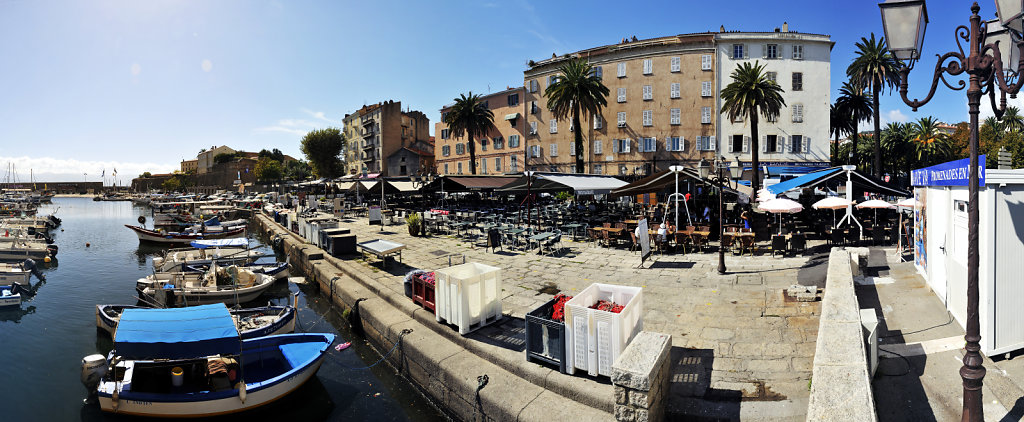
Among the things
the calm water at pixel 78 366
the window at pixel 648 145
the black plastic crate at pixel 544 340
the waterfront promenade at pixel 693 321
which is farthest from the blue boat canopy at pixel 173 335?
the window at pixel 648 145

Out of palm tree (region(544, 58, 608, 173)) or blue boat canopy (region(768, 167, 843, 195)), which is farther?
palm tree (region(544, 58, 608, 173))

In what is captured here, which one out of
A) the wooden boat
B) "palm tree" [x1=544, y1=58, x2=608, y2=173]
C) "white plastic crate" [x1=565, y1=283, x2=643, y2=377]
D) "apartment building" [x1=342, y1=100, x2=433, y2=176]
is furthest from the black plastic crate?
"apartment building" [x1=342, y1=100, x2=433, y2=176]

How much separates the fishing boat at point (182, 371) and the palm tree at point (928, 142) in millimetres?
68398

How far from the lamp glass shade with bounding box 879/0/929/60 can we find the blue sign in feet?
5.66

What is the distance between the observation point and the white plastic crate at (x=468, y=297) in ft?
24.6

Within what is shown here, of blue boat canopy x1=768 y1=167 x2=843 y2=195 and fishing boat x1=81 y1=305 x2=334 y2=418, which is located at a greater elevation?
blue boat canopy x1=768 y1=167 x2=843 y2=195

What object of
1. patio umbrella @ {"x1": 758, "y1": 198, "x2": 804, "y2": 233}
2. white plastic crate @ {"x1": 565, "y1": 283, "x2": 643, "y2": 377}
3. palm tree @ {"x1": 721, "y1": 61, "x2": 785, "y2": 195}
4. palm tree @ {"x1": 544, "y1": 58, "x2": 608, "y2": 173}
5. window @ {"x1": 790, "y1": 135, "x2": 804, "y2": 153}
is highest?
palm tree @ {"x1": 544, "y1": 58, "x2": 608, "y2": 173}

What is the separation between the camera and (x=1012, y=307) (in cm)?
556

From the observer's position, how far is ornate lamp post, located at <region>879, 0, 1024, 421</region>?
3.97 m

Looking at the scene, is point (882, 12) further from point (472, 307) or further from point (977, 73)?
point (472, 307)

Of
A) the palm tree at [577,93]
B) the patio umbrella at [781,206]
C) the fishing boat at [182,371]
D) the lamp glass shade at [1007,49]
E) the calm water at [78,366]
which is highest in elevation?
the palm tree at [577,93]

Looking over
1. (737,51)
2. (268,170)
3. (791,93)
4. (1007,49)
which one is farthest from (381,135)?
(1007,49)

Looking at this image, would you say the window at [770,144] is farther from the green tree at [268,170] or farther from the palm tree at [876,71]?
the green tree at [268,170]

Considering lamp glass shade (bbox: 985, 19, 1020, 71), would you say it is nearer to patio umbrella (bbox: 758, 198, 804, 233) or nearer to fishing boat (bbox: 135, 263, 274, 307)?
patio umbrella (bbox: 758, 198, 804, 233)
